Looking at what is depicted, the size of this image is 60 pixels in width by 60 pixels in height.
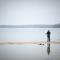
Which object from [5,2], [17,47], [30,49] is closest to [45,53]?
[30,49]

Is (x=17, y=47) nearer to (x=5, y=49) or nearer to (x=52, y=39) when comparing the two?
(x=5, y=49)

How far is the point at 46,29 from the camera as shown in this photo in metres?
2.48

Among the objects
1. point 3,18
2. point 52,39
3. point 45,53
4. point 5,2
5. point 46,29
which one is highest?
point 5,2

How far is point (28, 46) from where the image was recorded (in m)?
2.48

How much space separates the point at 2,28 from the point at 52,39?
0.81m

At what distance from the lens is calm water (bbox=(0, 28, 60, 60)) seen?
7.98ft

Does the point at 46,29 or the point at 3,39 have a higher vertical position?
the point at 46,29

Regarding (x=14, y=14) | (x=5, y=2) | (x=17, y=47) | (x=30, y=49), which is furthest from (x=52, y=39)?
(x=5, y=2)

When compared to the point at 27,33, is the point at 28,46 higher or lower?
lower

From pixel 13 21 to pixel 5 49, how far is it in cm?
46

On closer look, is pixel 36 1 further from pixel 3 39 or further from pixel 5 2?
pixel 3 39

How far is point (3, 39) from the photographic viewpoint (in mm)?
2453

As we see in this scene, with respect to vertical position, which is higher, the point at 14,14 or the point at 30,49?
the point at 14,14

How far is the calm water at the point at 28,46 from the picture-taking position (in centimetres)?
243
